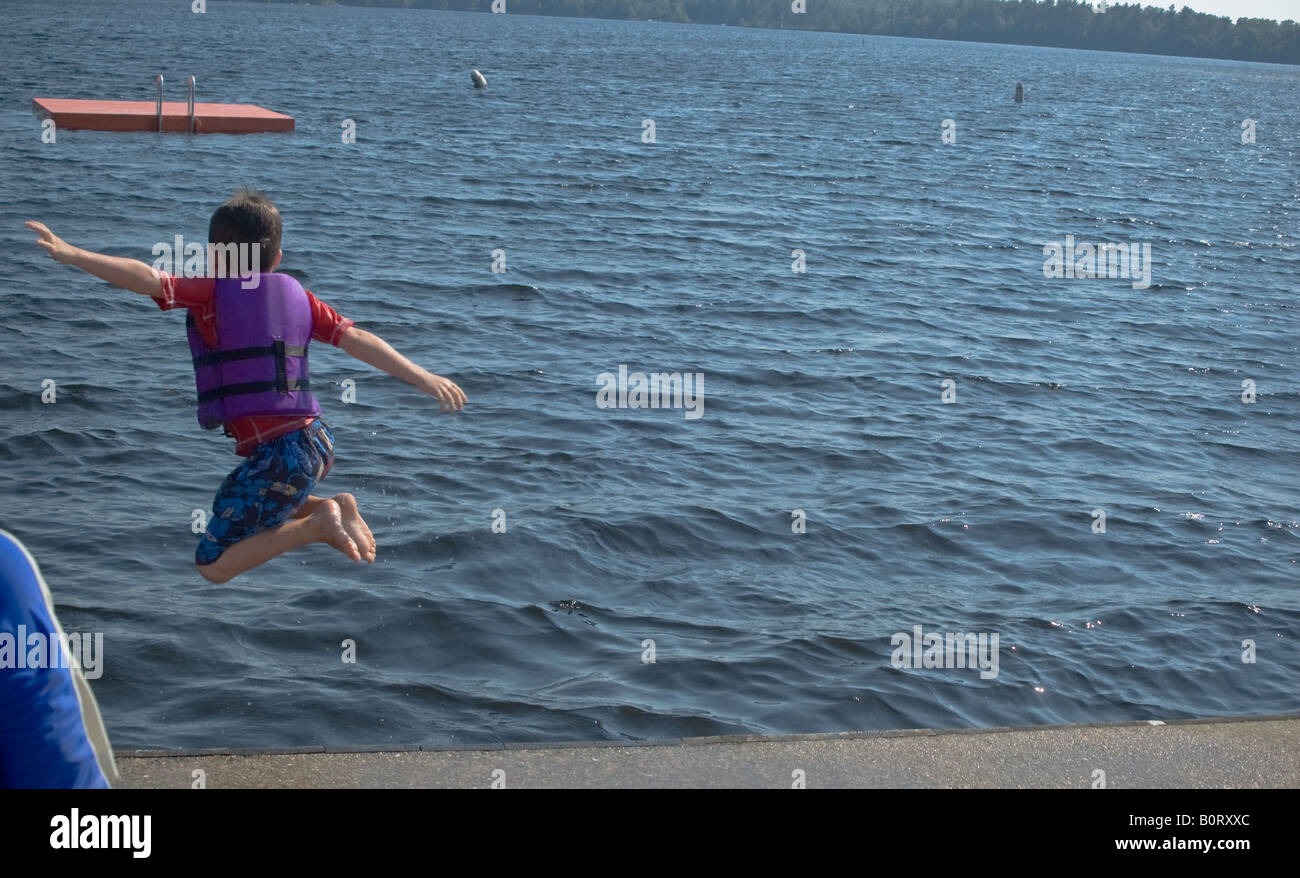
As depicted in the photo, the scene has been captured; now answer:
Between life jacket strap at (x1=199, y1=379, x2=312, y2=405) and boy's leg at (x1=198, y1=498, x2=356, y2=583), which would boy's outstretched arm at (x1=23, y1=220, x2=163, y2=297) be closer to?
life jacket strap at (x1=199, y1=379, x2=312, y2=405)

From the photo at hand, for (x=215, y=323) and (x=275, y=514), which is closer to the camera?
(x=215, y=323)

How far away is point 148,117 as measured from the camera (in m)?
31.0

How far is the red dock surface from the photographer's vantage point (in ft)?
101

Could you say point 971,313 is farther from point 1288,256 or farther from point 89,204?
point 89,204

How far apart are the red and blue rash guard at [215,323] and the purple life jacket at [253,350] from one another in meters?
0.03

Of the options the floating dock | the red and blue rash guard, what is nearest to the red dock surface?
the floating dock

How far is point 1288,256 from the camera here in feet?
89.4

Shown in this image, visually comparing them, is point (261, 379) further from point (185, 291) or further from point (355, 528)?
point (355, 528)

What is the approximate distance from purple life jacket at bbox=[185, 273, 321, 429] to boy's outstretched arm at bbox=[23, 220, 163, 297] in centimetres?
20

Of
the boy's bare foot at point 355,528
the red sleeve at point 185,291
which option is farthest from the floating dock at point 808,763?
the red sleeve at point 185,291

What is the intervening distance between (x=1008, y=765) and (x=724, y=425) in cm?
834

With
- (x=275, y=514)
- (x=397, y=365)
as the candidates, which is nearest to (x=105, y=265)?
(x=397, y=365)

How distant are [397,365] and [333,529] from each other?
579 millimetres
